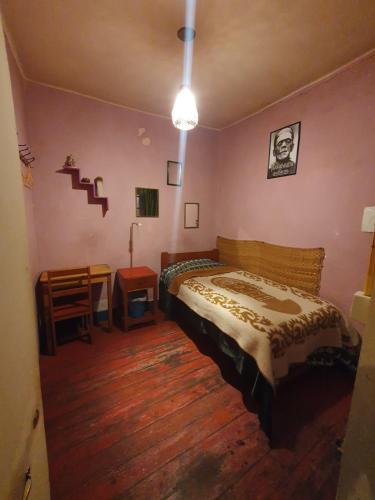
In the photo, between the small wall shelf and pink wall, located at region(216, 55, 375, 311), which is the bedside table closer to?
the small wall shelf

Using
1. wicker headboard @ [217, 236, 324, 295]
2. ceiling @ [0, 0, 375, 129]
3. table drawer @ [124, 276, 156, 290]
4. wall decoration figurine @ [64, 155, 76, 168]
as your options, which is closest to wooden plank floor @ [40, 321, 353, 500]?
table drawer @ [124, 276, 156, 290]

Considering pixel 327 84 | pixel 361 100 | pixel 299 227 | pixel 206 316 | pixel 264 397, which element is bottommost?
pixel 264 397

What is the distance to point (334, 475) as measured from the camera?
3.81 ft

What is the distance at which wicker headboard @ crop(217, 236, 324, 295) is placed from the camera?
215 cm

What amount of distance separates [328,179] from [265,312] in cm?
139

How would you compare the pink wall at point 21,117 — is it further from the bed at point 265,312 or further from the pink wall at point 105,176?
the bed at point 265,312

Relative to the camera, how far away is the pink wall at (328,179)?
177 cm

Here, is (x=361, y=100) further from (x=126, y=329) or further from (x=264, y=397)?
(x=126, y=329)

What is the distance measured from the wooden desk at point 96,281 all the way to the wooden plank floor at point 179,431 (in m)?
0.44

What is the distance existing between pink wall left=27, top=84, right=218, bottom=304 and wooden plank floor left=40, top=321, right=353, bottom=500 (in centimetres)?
125

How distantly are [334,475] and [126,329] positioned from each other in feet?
6.66

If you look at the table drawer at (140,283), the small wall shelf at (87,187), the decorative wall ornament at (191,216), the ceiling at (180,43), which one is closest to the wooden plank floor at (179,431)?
the table drawer at (140,283)

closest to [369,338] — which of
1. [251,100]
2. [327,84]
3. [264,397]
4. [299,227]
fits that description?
[264,397]

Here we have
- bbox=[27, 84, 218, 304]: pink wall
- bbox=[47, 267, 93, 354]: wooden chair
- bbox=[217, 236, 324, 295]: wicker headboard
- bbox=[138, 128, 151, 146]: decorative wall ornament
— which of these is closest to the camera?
bbox=[47, 267, 93, 354]: wooden chair
